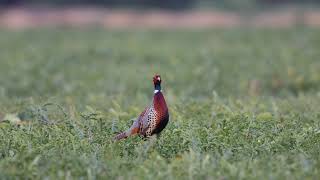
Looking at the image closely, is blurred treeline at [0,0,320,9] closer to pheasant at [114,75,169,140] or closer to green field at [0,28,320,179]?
green field at [0,28,320,179]

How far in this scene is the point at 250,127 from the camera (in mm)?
6949

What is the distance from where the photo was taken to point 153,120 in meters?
6.67

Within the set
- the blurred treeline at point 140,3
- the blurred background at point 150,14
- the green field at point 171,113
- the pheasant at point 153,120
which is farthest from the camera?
the blurred treeline at point 140,3

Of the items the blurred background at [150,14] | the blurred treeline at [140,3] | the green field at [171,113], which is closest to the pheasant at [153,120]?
the green field at [171,113]

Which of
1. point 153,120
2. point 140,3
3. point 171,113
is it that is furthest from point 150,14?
point 153,120

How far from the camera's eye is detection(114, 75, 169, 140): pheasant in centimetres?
666

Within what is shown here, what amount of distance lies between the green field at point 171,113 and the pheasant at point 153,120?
0.40 ft

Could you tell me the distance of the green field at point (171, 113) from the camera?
578 cm

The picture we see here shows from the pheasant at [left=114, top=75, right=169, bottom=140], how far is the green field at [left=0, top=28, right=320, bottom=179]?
122mm

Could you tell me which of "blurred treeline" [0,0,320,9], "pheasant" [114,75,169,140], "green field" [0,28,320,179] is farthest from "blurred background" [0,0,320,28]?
"pheasant" [114,75,169,140]

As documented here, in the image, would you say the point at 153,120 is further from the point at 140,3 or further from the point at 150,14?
the point at 140,3

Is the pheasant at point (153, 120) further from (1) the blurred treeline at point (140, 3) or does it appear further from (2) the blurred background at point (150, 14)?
(1) the blurred treeline at point (140, 3)

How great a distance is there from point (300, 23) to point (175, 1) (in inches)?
349

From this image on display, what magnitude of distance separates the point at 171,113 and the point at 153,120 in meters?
1.78
